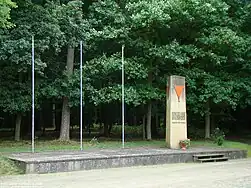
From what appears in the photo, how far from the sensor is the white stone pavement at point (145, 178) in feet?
33.1

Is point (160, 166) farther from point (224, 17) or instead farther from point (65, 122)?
point (224, 17)

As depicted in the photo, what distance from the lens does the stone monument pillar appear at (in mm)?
17156

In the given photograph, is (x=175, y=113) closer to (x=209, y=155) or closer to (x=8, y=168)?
(x=209, y=155)

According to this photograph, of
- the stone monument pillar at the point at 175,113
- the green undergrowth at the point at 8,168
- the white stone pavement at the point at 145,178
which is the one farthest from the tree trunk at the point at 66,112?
the green undergrowth at the point at 8,168

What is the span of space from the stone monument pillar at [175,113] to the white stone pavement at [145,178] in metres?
3.15

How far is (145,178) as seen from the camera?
11.3 meters

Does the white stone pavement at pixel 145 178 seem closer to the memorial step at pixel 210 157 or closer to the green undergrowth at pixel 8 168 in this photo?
the green undergrowth at pixel 8 168

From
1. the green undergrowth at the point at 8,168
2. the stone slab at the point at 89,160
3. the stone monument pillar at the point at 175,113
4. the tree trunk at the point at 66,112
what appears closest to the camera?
the green undergrowth at the point at 8,168

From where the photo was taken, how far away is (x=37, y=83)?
20406 millimetres

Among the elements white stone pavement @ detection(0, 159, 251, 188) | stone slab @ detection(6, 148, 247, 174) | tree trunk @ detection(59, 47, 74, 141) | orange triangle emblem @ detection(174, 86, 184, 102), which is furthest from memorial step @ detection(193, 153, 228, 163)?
tree trunk @ detection(59, 47, 74, 141)

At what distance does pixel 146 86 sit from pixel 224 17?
5782mm

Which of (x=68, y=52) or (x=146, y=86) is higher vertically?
(x=68, y=52)

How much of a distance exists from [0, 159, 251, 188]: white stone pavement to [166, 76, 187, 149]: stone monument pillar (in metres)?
3.15

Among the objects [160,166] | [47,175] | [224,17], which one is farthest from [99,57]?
[47,175]
